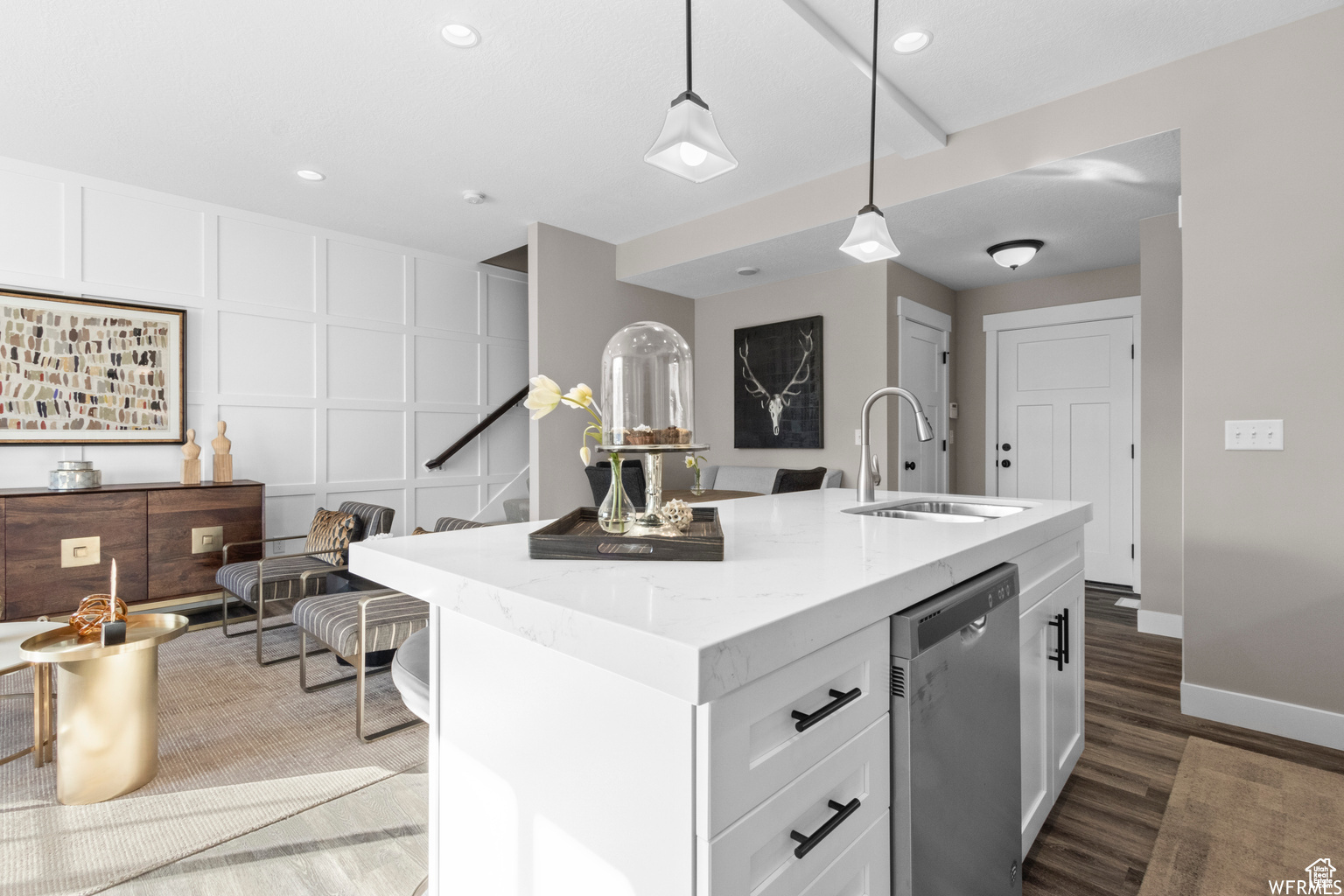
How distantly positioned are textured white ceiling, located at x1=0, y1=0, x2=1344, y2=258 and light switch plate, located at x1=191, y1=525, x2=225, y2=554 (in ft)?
6.79

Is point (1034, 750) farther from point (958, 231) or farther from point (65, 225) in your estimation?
point (65, 225)

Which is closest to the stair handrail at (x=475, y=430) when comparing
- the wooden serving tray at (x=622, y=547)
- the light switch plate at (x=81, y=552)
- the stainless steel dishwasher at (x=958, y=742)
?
the light switch plate at (x=81, y=552)

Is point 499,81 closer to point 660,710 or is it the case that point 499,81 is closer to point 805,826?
point 660,710

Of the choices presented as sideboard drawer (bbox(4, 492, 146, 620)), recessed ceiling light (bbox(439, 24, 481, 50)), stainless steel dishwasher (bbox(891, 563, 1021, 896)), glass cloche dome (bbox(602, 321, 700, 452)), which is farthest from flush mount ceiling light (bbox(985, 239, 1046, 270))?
sideboard drawer (bbox(4, 492, 146, 620))

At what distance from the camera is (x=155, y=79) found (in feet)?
9.05

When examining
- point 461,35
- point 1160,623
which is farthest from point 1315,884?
point 461,35

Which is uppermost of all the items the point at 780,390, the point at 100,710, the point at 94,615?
the point at 780,390

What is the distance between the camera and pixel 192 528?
12.2 ft

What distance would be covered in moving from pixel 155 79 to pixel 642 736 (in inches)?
140

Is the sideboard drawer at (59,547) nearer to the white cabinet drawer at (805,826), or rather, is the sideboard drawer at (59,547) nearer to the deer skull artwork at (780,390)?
the white cabinet drawer at (805,826)

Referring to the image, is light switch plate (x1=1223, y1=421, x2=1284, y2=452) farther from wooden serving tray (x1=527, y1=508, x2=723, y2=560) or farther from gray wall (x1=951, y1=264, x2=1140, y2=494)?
gray wall (x1=951, y1=264, x2=1140, y2=494)

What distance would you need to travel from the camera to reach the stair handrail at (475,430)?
17.3 ft

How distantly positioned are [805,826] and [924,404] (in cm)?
464

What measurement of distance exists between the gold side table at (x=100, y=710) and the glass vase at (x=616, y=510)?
67.4 inches
